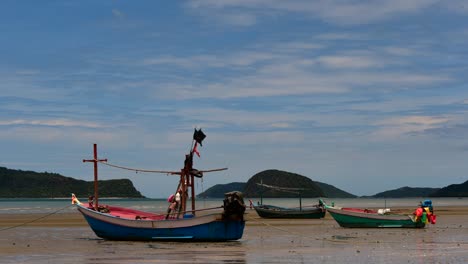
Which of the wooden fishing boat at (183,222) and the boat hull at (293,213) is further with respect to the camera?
the boat hull at (293,213)

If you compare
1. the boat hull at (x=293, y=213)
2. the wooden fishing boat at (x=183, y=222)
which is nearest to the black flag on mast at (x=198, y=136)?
the wooden fishing boat at (x=183, y=222)

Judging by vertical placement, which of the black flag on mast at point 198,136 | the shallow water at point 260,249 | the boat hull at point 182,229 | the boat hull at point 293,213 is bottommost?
the shallow water at point 260,249

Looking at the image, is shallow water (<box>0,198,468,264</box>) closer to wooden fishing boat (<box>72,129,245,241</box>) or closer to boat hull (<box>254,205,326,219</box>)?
wooden fishing boat (<box>72,129,245,241</box>)

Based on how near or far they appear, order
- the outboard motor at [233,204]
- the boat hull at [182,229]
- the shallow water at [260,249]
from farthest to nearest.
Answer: the boat hull at [182,229] → the outboard motor at [233,204] → the shallow water at [260,249]

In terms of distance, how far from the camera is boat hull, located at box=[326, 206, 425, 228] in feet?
155

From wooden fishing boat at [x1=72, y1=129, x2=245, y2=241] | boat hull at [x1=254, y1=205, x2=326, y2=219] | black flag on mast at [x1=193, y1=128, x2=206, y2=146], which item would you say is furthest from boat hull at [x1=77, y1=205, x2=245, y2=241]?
boat hull at [x1=254, y1=205, x2=326, y2=219]

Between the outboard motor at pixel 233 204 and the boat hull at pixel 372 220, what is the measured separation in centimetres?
1537

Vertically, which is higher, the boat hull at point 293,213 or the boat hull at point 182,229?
the boat hull at point 293,213

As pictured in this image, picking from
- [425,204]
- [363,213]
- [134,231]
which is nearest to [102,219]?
[134,231]

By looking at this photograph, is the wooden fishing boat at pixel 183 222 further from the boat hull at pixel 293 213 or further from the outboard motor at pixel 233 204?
the boat hull at pixel 293 213

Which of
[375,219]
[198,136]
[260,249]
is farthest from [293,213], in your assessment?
[260,249]

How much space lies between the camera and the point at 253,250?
103ft

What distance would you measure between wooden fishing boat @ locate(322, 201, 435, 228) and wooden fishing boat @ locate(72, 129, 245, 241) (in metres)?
14.5

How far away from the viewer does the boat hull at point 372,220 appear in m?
47.2
